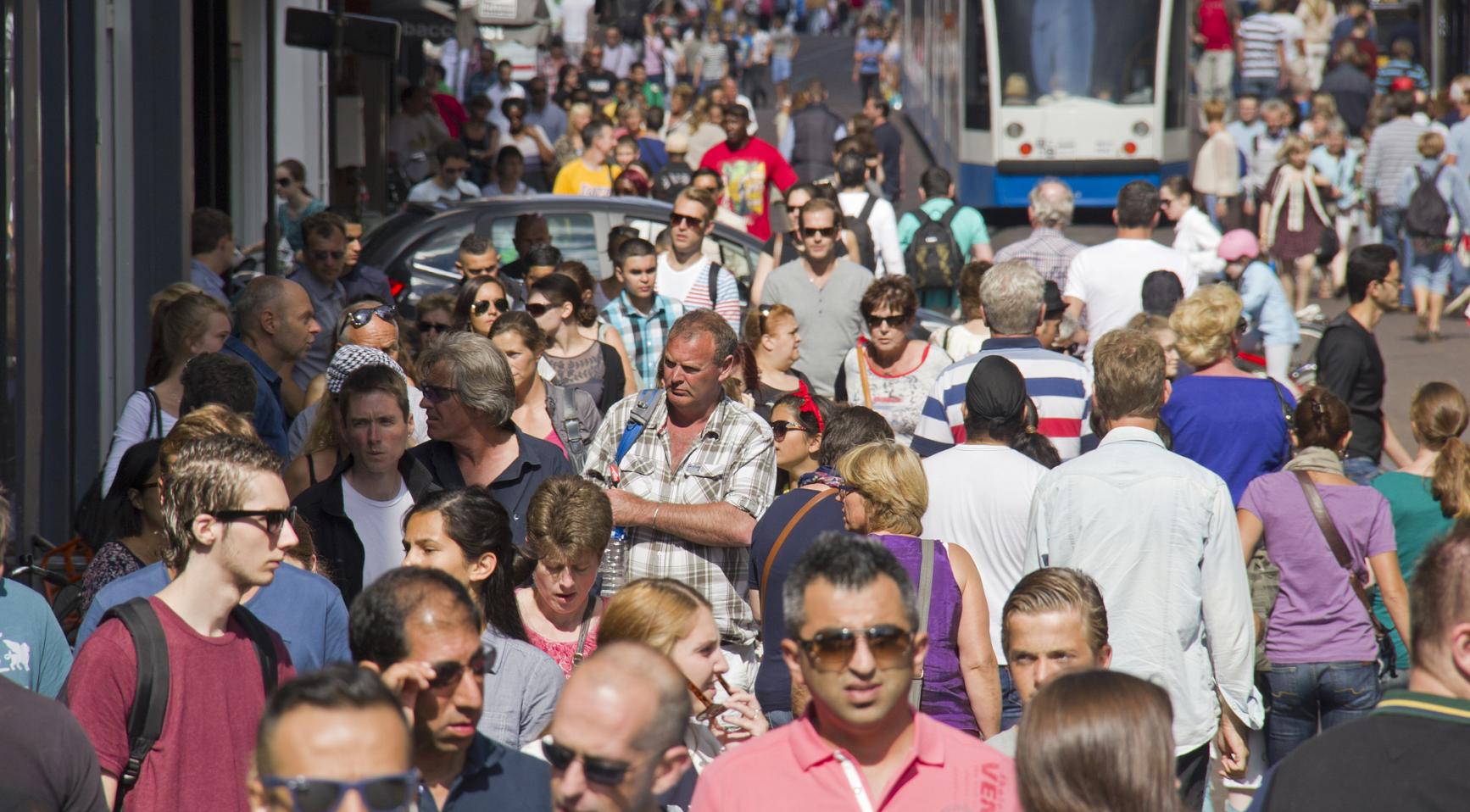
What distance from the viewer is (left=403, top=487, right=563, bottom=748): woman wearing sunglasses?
4180mm

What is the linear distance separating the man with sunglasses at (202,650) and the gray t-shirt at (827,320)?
18.1 feet

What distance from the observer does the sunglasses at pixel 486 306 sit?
815 centimetres

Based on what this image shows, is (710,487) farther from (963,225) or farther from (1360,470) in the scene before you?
(963,225)

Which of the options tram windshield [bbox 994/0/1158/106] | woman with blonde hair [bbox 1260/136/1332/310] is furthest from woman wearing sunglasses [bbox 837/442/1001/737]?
tram windshield [bbox 994/0/1158/106]

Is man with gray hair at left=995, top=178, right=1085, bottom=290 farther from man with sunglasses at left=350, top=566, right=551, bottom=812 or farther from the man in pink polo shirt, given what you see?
man with sunglasses at left=350, top=566, right=551, bottom=812

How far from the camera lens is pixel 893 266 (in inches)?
468

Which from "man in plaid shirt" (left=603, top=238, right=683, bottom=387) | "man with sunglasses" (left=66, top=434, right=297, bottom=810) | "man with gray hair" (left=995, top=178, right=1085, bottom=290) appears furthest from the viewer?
"man with gray hair" (left=995, top=178, right=1085, bottom=290)

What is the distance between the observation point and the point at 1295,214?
647 inches

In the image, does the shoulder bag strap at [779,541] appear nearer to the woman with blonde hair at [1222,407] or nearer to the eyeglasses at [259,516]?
the eyeglasses at [259,516]

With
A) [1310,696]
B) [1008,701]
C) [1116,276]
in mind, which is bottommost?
[1310,696]

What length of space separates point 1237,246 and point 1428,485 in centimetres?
394

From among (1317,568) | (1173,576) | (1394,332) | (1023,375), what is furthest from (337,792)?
(1394,332)

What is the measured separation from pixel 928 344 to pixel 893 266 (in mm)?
3914

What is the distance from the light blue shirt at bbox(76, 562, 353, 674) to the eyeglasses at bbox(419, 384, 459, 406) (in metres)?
1.42
